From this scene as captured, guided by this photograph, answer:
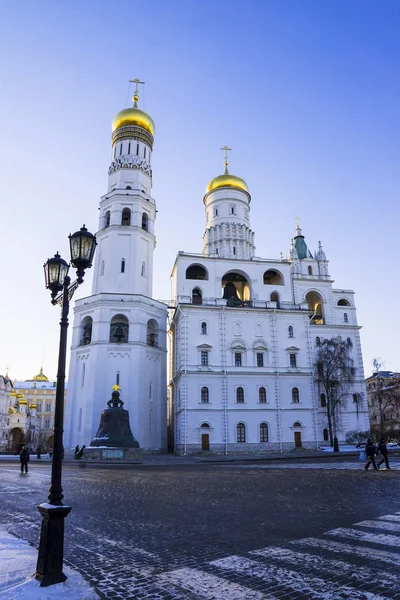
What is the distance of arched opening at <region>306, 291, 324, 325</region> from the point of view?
5020cm

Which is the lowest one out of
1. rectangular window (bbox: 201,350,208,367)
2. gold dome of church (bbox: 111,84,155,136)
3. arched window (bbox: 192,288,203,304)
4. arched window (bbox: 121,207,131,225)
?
rectangular window (bbox: 201,350,208,367)

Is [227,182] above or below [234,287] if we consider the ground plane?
above

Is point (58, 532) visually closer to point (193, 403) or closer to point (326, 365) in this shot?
point (193, 403)

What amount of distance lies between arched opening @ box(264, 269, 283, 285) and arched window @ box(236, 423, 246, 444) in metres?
16.2

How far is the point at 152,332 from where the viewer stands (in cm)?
4491

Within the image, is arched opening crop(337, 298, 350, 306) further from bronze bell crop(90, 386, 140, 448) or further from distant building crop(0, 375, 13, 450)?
distant building crop(0, 375, 13, 450)

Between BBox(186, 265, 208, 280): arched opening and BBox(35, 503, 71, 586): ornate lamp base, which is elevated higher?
BBox(186, 265, 208, 280): arched opening

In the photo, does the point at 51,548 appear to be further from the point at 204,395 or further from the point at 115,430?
the point at 204,395

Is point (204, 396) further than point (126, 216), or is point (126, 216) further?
point (126, 216)

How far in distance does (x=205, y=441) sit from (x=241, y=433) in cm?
354

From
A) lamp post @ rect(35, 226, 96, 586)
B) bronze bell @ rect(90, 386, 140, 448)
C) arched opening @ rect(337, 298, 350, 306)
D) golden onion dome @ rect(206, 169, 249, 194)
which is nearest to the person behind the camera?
lamp post @ rect(35, 226, 96, 586)

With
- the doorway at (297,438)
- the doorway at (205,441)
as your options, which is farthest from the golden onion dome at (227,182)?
the doorway at (205,441)

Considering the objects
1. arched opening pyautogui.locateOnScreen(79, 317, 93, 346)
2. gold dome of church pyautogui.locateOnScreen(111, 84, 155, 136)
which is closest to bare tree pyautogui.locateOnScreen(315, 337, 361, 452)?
arched opening pyautogui.locateOnScreen(79, 317, 93, 346)

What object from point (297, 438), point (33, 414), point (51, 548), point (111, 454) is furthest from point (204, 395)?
point (33, 414)
